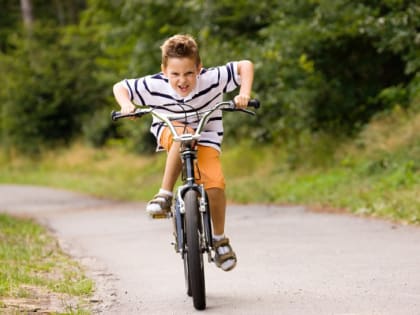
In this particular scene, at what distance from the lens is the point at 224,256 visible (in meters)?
6.31

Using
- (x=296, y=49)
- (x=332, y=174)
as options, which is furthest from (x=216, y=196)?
(x=296, y=49)

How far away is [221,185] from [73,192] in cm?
1710

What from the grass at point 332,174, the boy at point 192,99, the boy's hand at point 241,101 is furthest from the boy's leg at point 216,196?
the grass at point 332,174

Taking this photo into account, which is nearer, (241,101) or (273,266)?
(241,101)

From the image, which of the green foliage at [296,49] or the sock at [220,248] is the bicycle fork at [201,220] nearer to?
the sock at [220,248]

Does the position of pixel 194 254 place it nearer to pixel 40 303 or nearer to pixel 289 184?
pixel 40 303

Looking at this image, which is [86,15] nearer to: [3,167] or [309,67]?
[3,167]

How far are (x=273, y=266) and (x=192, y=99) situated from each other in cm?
196

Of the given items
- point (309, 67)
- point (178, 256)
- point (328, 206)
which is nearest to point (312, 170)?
point (309, 67)

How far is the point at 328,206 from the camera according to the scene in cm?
1299

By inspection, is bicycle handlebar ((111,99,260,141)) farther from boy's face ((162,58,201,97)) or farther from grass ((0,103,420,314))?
grass ((0,103,420,314))

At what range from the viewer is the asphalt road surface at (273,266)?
5977 millimetres

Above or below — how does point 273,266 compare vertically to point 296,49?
below

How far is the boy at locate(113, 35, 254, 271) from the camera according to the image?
615 cm
